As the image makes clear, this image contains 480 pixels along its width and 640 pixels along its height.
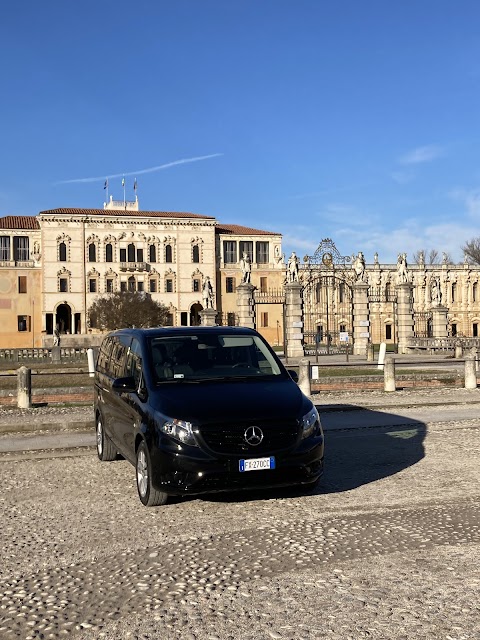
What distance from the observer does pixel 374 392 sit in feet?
66.6

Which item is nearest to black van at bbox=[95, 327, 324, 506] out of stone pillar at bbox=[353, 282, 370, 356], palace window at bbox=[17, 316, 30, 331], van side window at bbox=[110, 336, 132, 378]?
van side window at bbox=[110, 336, 132, 378]

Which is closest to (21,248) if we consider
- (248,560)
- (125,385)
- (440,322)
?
(440,322)

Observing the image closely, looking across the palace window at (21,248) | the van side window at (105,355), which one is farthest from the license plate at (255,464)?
the palace window at (21,248)

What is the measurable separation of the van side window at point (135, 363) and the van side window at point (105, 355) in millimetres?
1256

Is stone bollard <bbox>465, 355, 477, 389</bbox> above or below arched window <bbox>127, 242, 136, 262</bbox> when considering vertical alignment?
below

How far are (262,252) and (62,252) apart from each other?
2181 centimetres

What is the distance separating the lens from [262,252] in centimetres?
7775

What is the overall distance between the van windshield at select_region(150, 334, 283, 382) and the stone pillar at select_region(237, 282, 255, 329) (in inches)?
1113

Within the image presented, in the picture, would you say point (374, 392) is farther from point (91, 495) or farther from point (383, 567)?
point (383, 567)

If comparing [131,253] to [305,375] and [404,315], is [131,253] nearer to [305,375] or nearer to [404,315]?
[404,315]

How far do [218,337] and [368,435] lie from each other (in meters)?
4.67

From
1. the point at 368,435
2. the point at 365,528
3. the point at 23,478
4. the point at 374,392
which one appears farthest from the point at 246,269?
the point at 365,528

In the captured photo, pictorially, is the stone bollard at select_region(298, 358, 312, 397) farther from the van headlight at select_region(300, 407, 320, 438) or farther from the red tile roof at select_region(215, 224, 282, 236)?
the red tile roof at select_region(215, 224, 282, 236)

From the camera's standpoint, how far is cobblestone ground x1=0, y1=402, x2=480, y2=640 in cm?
409
